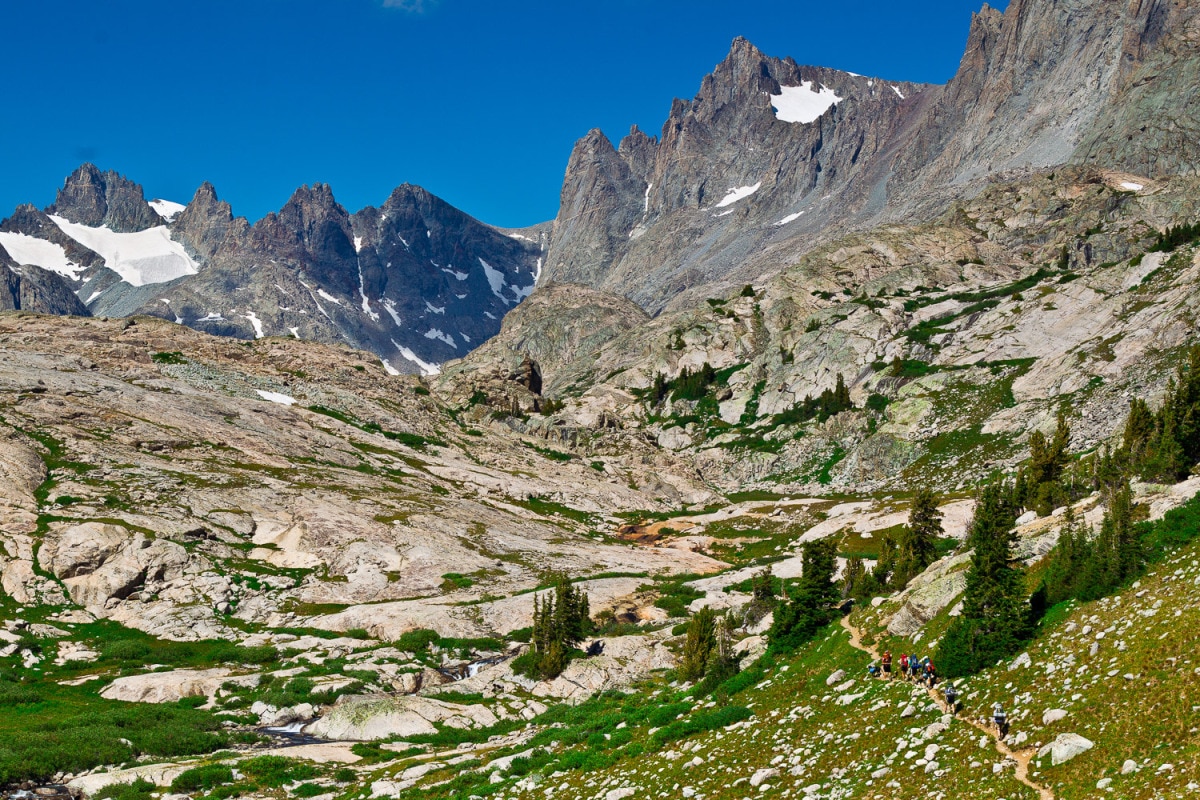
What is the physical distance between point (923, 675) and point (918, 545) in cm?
3159

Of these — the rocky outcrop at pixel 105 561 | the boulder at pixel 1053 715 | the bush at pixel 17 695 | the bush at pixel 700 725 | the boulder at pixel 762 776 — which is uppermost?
the rocky outcrop at pixel 105 561

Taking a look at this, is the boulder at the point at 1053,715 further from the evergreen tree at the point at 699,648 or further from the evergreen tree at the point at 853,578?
the evergreen tree at the point at 853,578

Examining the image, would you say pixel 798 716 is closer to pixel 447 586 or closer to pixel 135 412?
pixel 447 586

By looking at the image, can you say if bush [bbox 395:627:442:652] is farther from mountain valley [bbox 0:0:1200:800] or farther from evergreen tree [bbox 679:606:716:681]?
evergreen tree [bbox 679:606:716:681]

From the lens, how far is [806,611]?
3866 centimetres

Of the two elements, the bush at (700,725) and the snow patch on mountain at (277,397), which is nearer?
the bush at (700,725)

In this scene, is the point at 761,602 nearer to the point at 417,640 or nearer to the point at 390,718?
the point at 417,640

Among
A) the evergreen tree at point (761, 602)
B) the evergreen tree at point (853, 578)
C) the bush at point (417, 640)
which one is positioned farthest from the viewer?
the bush at point (417, 640)

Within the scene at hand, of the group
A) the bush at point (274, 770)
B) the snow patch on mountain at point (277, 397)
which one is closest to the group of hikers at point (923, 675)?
the bush at point (274, 770)

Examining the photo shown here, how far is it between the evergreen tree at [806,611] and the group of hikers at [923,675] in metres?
8.34

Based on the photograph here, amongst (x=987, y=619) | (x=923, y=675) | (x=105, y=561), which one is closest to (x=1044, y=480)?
(x=987, y=619)

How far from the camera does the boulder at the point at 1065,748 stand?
711 inches

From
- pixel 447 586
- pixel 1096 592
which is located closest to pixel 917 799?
pixel 1096 592

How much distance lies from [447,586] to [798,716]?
5149 centimetres
